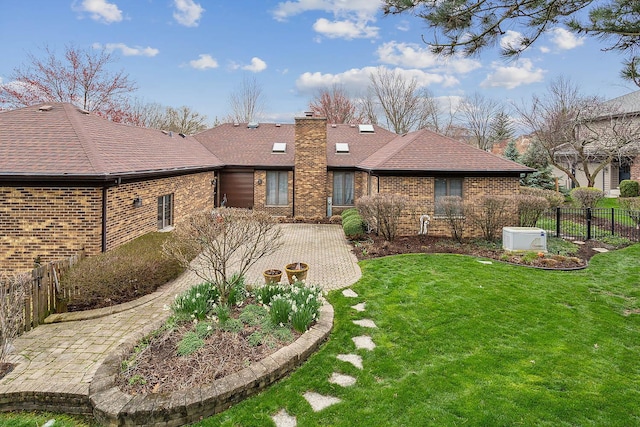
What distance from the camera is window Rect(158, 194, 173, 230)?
11570mm

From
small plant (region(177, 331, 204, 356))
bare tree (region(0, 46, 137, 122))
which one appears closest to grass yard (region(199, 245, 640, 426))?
small plant (region(177, 331, 204, 356))

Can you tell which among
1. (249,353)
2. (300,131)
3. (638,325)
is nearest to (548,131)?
(300,131)

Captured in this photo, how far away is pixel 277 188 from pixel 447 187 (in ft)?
29.3

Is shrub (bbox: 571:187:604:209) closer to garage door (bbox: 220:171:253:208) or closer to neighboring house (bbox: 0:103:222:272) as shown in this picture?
garage door (bbox: 220:171:253:208)

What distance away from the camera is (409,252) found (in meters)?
10.8

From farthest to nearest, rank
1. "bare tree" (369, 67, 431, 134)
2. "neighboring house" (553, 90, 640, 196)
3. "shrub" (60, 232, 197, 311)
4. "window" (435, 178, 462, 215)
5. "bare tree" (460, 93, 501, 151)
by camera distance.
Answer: "bare tree" (460, 93, 501, 151), "bare tree" (369, 67, 431, 134), "neighboring house" (553, 90, 640, 196), "window" (435, 178, 462, 215), "shrub" (60, 232, 197, 311)

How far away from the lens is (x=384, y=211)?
37.9 feet

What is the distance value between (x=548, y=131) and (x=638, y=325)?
22.8 meters

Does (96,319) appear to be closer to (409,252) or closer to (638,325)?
(409,252)

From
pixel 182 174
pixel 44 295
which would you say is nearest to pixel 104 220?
pixel 44 295

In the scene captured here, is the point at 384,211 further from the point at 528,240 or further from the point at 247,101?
the point at 247,101

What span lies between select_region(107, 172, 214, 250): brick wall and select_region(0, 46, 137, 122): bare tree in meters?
19.2

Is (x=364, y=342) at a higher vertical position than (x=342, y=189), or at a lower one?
lower

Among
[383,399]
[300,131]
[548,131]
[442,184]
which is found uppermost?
[548,131]
